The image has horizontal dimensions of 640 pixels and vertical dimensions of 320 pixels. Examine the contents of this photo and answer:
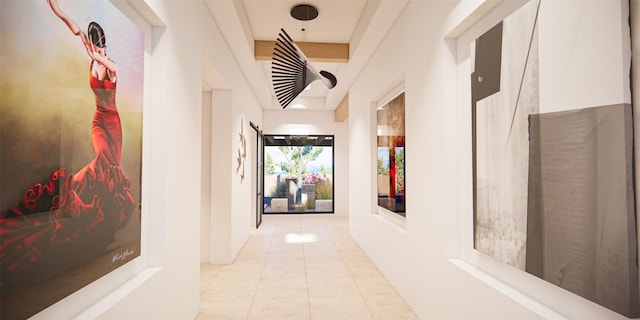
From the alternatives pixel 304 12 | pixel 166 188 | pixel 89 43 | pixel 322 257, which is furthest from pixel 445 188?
pixel 304 12

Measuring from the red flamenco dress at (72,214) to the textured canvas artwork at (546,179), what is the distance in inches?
76.5

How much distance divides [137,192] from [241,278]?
218 centimetres

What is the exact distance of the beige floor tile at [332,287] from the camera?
308 centimetres

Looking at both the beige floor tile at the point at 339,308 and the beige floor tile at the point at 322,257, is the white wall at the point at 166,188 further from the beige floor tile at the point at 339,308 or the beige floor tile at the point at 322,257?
the beige floor tile at the point at 322,257

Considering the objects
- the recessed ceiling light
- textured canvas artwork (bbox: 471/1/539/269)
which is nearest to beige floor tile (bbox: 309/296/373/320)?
textured canvas artwork (bbox: 471/1/539/269)

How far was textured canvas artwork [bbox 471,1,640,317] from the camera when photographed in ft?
3.42

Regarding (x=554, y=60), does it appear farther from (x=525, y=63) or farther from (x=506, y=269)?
(x=506, y=269)

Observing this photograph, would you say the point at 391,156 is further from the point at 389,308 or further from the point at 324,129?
→ the point at 324,129

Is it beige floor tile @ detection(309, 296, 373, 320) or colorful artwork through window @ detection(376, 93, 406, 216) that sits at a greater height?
colorful artwork through window @ detection(376, 93, 406, 216)

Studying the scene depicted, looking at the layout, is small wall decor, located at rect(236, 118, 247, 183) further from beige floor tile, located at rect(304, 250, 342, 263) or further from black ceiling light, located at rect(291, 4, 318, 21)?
black ceiling light, located at rect(291, 4, 318, 21)

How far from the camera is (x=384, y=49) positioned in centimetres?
355

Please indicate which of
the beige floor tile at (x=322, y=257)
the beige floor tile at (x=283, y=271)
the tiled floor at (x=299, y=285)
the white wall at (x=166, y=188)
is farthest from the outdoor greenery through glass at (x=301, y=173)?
the white wall at (x=166, y=188)

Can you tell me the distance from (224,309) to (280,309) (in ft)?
1.67

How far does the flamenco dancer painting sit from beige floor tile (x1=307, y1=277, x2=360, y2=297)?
196cm
